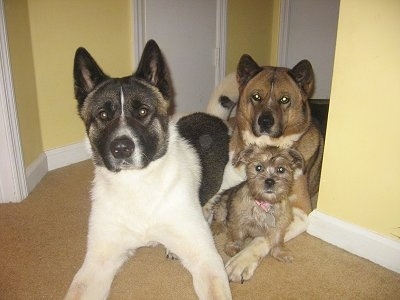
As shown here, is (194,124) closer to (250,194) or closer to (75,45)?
(250,194)

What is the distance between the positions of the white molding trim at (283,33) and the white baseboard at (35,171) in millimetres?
4408

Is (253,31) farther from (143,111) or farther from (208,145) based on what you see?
(143,111)

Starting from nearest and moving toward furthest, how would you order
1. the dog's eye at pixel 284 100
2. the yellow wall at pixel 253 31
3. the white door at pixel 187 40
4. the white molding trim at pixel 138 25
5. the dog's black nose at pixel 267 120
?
the dog's black nose at pixel 267 120, the dog's eye at pixel 284 100, the white molding trim at pixel 138 25, the white door at pixel 187 40, the yellow wall at pixel 253 31

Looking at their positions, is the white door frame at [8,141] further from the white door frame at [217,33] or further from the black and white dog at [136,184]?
the white door frame at [217,33]

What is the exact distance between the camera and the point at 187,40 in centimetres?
510

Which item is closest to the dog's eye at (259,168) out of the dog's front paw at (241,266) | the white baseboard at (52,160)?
the dog's front paw at (241,266)

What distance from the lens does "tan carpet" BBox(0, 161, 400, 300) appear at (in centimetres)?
226

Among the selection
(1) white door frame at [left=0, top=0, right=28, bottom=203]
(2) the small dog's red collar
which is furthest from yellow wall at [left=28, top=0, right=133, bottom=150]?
(2) the small dog's red collar

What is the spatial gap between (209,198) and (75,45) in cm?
228

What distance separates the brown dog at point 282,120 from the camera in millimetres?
2861

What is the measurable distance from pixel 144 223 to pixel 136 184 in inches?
9.8

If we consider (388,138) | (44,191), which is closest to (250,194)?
(388,138)

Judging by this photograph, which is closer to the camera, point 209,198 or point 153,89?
point 153,89

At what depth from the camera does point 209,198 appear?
3.07 metres
